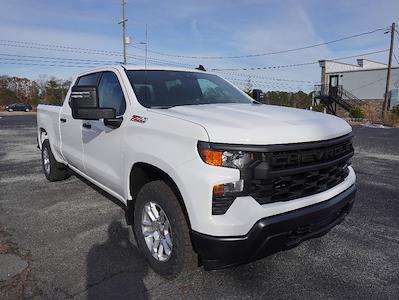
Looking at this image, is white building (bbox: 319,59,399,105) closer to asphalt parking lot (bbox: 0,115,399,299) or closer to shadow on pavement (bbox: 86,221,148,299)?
asphalt parking lot (bbox: 0,115,399,299)

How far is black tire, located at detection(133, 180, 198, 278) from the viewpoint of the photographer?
2.89 m

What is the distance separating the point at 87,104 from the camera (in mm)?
3479

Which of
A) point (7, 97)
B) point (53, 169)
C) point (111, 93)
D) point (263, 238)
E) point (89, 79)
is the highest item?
point (89, 79)

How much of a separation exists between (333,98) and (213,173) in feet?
138

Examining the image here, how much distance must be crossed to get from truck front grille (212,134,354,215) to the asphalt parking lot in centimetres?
80

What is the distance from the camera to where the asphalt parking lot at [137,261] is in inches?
118

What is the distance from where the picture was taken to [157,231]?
3.32m

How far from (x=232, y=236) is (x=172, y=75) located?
2.42m

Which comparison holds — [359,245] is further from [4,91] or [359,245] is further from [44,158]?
[4,91]

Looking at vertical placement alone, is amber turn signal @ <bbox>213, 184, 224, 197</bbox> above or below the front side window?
below

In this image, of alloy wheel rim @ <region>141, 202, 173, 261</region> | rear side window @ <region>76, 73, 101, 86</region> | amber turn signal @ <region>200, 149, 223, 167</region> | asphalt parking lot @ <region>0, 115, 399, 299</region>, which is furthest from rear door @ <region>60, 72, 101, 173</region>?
amber turn signal @ <region>200, 149, 223, 167</region>

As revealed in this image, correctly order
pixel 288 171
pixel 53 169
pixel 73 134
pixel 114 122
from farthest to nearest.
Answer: pixel 53 169 → pixel 73 134 → pixel 114 122 → pixel 288 171

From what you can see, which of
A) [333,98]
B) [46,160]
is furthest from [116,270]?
[333,98]

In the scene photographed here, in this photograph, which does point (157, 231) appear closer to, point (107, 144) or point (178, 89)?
point (107, 144)
